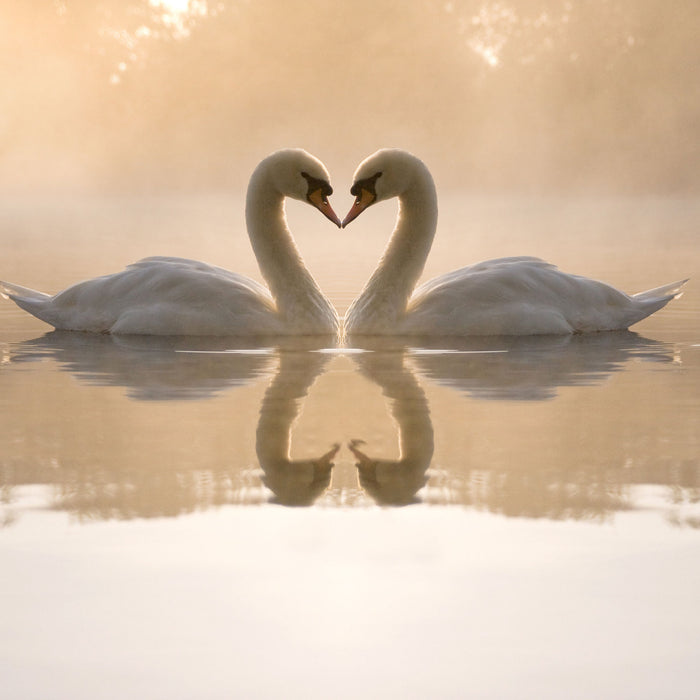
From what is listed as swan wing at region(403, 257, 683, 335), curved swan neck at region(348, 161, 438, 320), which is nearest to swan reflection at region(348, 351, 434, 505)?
swan wing at region(403, 257, 683, 335)

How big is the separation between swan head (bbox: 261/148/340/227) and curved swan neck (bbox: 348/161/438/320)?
0.51 meters

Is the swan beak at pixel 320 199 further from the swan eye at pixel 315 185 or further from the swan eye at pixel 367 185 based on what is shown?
the swan eye at pixel 367 185

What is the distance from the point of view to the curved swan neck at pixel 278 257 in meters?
9.44

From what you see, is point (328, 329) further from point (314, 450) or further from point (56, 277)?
point (56, 277)

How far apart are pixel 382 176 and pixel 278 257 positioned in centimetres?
96

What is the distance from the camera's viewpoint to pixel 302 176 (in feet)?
31.6

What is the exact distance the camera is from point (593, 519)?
421 centimetres

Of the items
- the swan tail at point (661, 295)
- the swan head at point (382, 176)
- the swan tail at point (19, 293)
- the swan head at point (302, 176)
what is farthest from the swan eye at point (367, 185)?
the swan tail at point (19, 293)

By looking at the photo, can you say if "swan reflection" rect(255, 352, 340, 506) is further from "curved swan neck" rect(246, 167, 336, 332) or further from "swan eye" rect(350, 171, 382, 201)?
"swan eye" rect(350, 171, 382, 201)

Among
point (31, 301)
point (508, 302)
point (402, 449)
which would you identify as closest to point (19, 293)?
point (31, 301)

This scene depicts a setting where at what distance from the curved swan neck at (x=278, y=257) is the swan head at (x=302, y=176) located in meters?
0.09

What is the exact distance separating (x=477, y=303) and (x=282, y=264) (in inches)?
58.3

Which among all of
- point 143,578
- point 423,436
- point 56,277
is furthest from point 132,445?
point 56,277

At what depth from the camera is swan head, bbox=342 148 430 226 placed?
9.58m
